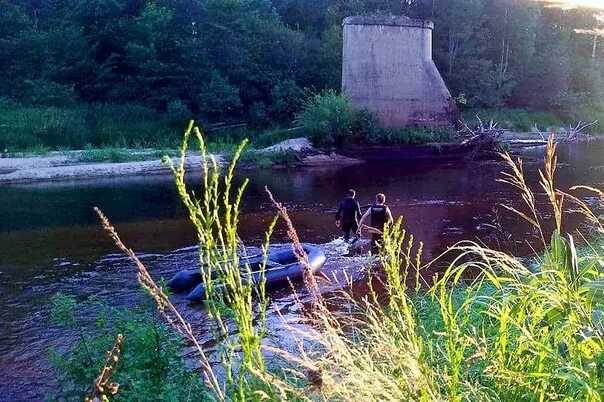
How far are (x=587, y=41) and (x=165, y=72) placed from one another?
105ft

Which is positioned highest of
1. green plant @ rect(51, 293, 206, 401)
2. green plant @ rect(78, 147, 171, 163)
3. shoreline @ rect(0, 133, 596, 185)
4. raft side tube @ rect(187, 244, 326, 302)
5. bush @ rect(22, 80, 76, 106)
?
bush @ rect(22, 80, 76, 106)

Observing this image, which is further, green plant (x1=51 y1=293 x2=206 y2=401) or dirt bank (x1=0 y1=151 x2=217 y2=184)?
dirt bank (x1=0 y1=151 x2=217 y2=184)

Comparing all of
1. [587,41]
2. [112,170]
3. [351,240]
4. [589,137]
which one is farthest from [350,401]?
[587,41]

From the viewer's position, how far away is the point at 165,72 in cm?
3269

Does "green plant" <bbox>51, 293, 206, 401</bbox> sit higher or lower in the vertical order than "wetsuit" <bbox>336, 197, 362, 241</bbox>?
higher

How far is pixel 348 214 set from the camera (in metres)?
12.1

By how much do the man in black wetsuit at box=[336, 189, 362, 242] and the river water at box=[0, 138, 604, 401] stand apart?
0.87 m

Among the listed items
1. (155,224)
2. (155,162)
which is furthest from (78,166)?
(155,224)

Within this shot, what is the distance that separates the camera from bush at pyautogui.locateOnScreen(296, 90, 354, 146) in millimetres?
28672

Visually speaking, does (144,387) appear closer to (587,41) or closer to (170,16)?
(170,16)

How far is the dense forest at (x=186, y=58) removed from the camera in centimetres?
3167

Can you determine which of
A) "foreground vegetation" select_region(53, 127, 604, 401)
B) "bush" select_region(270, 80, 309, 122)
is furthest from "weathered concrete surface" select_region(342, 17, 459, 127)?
"foreground vegetation" select_region(53, 127, 604, 401)

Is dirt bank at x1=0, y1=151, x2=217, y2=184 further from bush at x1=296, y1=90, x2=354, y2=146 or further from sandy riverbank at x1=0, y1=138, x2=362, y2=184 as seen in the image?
bush at x1=296, y1=90, x2=354, y2=146

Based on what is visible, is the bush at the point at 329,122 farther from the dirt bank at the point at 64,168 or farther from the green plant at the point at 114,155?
the green plant at the point at 114,155
